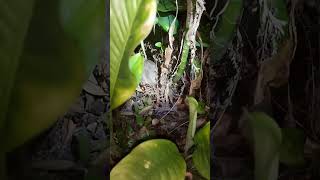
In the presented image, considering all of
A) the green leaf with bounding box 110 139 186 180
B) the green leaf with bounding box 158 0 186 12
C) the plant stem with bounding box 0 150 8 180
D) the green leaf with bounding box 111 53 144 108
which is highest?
the green leaf with bounding box 158 0 186 12

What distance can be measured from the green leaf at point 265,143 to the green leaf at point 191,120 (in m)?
0.23

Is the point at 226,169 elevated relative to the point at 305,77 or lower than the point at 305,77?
lower

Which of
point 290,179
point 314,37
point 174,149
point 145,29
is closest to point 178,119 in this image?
point 174,149

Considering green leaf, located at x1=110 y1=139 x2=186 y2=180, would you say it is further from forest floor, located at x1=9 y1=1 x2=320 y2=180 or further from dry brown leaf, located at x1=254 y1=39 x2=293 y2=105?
dry brown leaf, located at x1=254 y1=39 x2=293 y2=105

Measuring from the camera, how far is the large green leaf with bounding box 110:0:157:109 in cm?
158

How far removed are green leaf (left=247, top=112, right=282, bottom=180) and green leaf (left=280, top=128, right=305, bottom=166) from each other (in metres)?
0.03

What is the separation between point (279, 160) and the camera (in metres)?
1.82

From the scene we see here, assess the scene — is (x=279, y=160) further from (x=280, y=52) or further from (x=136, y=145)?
(x=136, y=145)

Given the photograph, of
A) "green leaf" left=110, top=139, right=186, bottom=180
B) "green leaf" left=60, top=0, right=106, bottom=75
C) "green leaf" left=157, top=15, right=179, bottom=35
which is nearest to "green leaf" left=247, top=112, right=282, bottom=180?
"green leaf" left=110, top=139, right=186, bottom=180

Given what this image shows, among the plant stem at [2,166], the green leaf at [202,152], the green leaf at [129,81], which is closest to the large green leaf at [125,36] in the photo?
the green leaf at [129,81]

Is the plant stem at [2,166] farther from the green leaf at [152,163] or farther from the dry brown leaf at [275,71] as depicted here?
the dry brown leaf at [275,71]

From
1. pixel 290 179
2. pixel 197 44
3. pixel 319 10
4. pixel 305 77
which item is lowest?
pixel 290 179

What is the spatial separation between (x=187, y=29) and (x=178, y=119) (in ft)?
1.26

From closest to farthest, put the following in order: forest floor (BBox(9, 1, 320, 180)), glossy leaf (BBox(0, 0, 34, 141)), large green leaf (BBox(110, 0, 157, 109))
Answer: glossy leaf (BBox(0, 0, 34, 141)) → large green leaf (BBox(110, 0, 157, 109)) → forest floor (BBox(9, 1, 320, 180))
